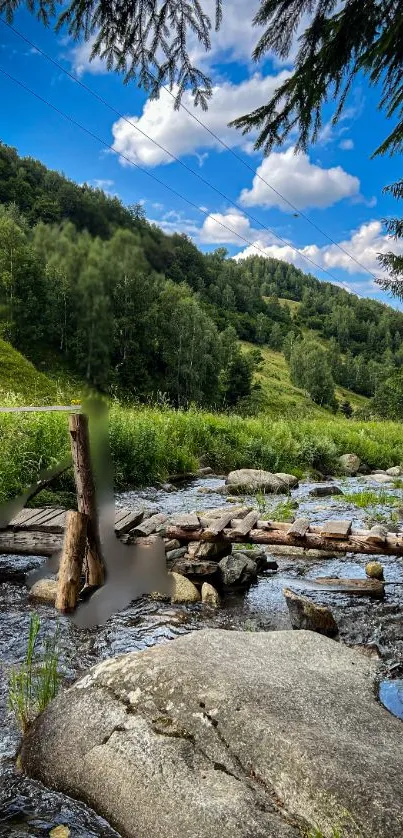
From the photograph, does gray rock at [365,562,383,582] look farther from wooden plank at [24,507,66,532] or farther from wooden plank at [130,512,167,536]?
wooden plank at [24,507,66,532]

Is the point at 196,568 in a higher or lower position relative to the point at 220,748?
lower

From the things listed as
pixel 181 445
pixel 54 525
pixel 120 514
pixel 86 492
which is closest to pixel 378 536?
pixel 86 492

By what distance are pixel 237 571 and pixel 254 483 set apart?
8.38 meters

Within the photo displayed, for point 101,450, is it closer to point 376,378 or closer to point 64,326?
point 64,326

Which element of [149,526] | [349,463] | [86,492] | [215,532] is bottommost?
[349,463]

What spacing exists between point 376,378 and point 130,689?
148 metres

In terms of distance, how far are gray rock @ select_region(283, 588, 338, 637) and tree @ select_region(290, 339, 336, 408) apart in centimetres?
12069

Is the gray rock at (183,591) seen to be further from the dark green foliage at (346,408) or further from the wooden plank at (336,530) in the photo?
the dark green foliage at (346,408)

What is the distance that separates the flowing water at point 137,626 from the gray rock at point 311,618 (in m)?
0.22

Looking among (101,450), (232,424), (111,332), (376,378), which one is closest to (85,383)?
(111,332)

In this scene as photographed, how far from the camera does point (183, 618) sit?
6.66 meters

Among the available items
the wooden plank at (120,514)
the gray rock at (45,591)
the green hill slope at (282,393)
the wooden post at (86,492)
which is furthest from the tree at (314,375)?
the gray rock at (45,591)

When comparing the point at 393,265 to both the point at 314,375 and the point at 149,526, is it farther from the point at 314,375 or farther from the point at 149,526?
the point at 314,375

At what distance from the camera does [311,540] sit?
25.4 feet
